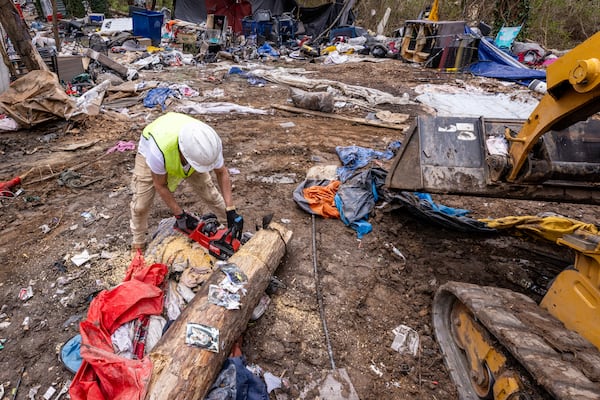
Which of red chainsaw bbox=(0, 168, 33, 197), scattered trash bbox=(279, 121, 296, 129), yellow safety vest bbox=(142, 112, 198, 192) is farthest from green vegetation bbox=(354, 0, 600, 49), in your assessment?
red chainsaw bbox=(0, 168, 33, 197)

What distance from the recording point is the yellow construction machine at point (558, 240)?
1.65 metres

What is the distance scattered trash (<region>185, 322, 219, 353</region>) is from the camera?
6.88 feet

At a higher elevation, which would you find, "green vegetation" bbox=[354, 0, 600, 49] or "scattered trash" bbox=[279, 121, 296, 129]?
"green vegetation" bbox=[354, 0, 600, 49]

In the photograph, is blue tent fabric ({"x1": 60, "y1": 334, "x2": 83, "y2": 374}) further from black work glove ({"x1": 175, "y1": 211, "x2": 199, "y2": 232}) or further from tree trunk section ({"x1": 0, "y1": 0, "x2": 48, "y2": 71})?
tree trunk section ({"x1": 0, "y1": 0, "x2": 48, "y2": 71})

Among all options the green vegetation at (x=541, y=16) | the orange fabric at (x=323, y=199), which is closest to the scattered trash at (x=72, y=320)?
the orange fabric at (x=323, y=199)

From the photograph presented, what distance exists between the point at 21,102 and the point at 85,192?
2.86 m

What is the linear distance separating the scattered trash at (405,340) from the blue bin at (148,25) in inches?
570

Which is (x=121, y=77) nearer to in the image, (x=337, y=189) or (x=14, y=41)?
(x=14, y=41)

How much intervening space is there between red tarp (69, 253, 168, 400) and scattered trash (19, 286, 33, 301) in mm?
938

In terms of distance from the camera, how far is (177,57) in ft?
38.5

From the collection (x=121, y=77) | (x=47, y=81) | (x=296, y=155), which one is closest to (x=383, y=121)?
(x=296, y=155)

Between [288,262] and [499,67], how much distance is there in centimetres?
988

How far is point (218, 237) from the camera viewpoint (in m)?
3.01

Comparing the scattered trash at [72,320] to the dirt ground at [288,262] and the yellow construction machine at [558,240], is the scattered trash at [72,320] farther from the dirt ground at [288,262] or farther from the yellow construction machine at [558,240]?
the yellow construction machine at [558,240]
